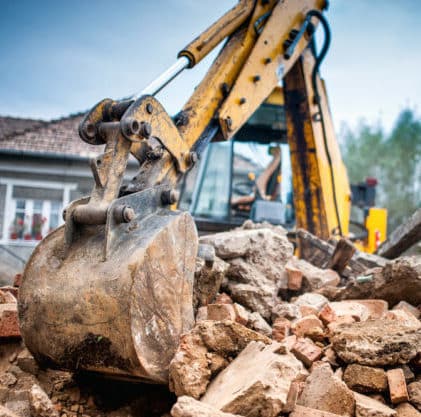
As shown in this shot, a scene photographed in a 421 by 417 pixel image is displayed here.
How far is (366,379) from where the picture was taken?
2.40m

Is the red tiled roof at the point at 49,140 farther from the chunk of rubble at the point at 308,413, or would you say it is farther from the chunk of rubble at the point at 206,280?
the chunk of rubble at the point at 308,413

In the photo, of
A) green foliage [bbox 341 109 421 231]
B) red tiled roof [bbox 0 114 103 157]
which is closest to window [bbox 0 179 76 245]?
red tiled roof [bbox 0 114 103 157]

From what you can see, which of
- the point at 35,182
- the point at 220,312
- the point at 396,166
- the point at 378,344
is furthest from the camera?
the point at 396,166

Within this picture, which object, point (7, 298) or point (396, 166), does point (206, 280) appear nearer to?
point (7, 298)

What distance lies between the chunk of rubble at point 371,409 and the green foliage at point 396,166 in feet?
117

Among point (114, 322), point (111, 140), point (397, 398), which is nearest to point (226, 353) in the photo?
point (114, 322)

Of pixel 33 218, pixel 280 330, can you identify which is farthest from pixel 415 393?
pixel 33 218

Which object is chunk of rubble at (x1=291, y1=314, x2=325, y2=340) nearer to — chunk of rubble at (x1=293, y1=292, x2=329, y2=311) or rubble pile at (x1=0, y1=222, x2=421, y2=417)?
rubble pile at (x1=0, y1=222, x2=421, y2=417)

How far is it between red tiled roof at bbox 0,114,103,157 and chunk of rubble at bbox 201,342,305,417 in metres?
11.5

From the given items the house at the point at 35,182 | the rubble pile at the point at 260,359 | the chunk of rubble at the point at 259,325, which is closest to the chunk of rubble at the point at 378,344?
the rubble pile at the point at 260,359

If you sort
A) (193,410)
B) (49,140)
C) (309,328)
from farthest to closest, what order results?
(49,140)
(309,328)
(193,410)

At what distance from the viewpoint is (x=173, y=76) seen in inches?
126

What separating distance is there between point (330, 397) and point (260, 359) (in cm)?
37

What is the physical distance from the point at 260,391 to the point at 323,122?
13.3 feet
